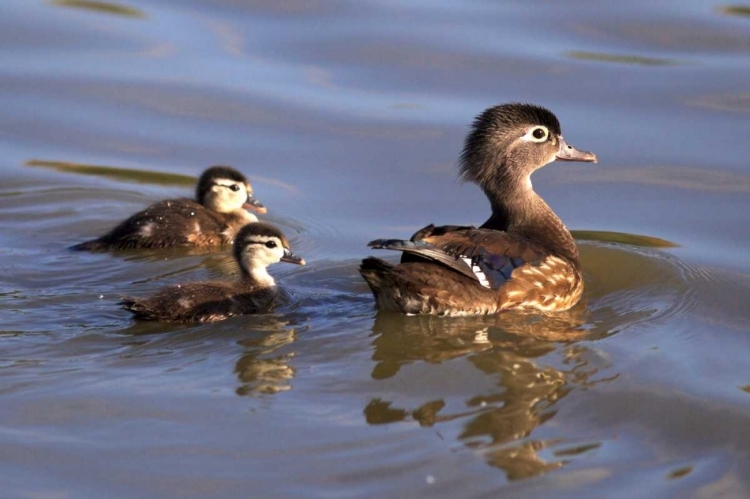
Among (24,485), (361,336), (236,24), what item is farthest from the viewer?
(236,24)

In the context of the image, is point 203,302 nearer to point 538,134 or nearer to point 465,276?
point 465,276

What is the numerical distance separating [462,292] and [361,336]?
2.58ft

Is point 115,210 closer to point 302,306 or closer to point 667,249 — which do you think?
Result: point 302,306

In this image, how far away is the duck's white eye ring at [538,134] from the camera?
31.0ft

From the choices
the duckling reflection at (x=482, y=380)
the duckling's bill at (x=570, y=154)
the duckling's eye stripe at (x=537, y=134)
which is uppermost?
the duckling's eye stripe at (x=537, y=134)

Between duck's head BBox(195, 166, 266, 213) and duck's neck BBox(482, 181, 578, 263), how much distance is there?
7.73 ft

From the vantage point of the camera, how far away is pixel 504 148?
932cm

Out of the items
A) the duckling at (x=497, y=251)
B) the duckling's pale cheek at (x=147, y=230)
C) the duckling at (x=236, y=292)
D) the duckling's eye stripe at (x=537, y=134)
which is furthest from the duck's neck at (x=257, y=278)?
the duckling's eye stripe at (x=537, y=134)

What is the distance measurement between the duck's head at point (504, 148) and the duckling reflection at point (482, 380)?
1.32m

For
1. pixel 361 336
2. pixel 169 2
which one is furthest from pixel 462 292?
pixel 169 2

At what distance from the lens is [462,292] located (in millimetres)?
8422

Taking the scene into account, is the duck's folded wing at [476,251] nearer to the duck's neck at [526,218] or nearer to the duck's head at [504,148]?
the duck's neck at [526,218]

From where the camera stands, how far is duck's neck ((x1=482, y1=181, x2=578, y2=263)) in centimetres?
925

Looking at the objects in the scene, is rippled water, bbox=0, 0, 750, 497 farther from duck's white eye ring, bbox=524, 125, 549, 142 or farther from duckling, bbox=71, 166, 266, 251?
duck's white eye ring, bbox=524, 125, 549, 142
